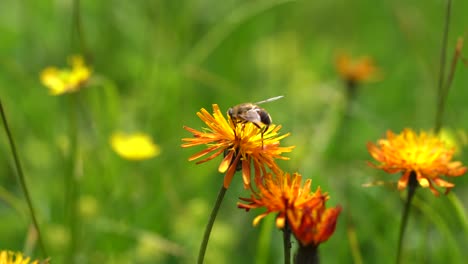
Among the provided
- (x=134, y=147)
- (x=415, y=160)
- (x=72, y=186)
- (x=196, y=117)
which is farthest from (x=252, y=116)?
(x=196, y=117)

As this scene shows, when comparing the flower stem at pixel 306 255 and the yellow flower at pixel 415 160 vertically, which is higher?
the yellow flower at pixel 415 160

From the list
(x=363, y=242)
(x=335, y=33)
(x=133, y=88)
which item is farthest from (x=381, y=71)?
(x=363, y=242)

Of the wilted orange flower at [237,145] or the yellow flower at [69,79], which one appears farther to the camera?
the yellow flower at [69,79]

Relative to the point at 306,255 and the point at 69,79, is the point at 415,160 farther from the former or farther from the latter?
the point at 69,79

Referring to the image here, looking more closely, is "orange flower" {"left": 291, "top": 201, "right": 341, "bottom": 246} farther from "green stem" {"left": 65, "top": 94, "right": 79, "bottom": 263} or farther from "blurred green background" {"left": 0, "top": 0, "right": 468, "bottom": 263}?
"green stem" {"left": 65, "top": 94, "right": 79, "bottom": 263}

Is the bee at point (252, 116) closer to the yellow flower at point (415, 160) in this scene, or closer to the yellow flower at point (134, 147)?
the yellow flower at point (415, 160)

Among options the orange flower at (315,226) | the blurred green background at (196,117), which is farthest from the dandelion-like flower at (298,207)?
the blurred green background at (196,117)
